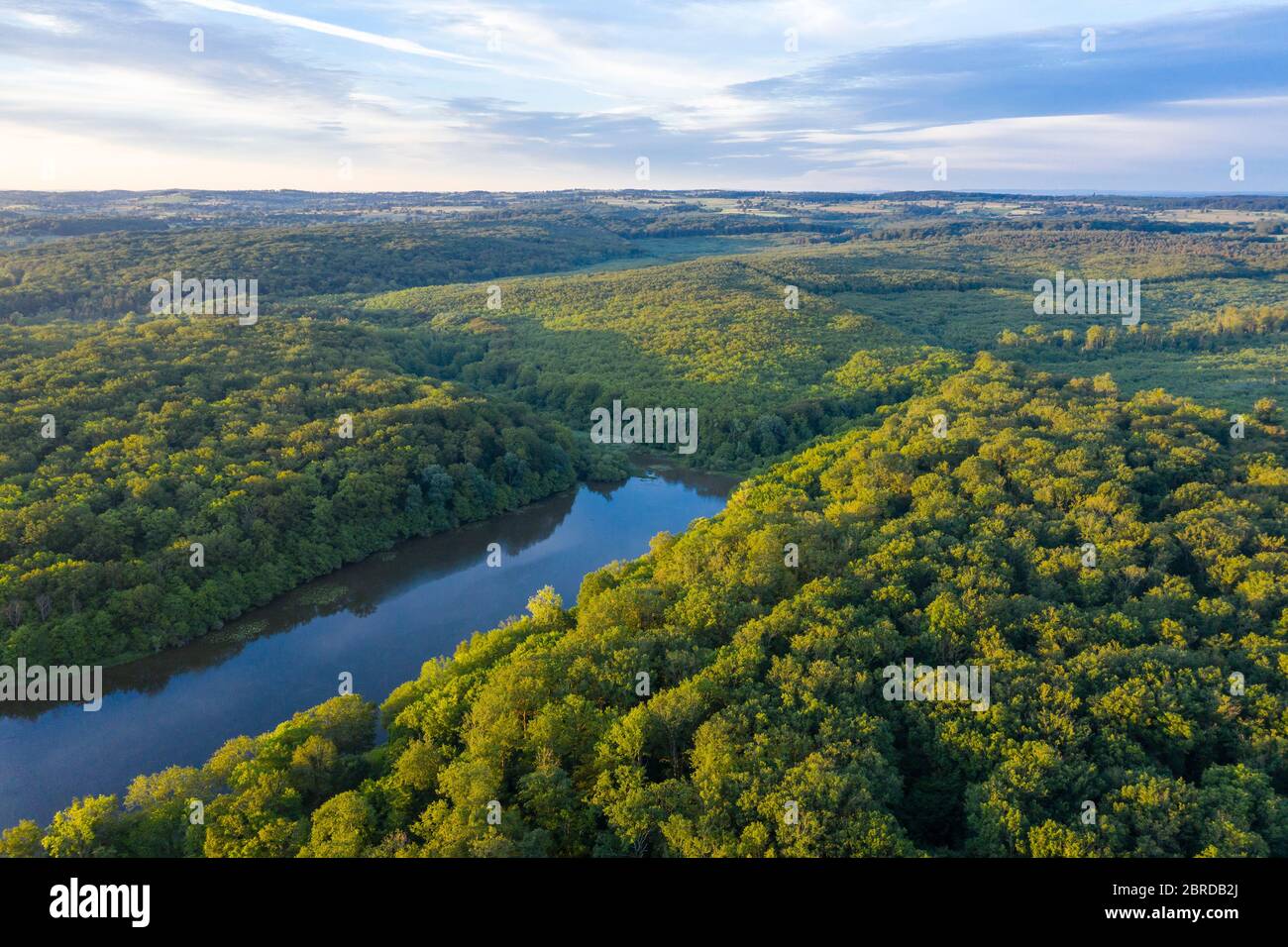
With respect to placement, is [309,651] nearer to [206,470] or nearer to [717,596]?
[206,470]

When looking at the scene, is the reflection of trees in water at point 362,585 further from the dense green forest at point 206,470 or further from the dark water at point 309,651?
the dense green forest at point 206,470

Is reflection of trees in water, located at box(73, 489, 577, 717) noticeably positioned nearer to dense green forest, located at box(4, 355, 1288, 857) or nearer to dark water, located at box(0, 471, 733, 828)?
dark water, located at box(0, 471, 733, 828)

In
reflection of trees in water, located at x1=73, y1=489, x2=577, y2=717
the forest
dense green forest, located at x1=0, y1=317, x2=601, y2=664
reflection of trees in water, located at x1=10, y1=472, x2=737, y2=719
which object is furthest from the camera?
dense green forest, located at x1=0, y1=317, x2=601, y2=664

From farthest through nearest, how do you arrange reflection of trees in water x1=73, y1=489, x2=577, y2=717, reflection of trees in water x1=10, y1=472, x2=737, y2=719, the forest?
reflection of trees in water x1=73, y1=489, x2=577, y2=717 < reflection of trees in water x1=10, y1=472, x2=737, y2=719 < the forest

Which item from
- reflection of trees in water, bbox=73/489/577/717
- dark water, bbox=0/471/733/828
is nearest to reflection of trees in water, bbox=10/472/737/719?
reflection of trees in water, bbox=73/489/577/717

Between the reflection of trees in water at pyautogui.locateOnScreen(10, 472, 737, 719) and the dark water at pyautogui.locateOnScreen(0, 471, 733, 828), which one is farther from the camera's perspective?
the reflection of trees in water at pyautogui.locateOnScreen(10, 472, 737, 719)

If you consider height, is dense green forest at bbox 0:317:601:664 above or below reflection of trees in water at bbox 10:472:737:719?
above

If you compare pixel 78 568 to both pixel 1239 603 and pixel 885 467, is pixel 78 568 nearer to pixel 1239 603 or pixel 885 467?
pixel 885 467
